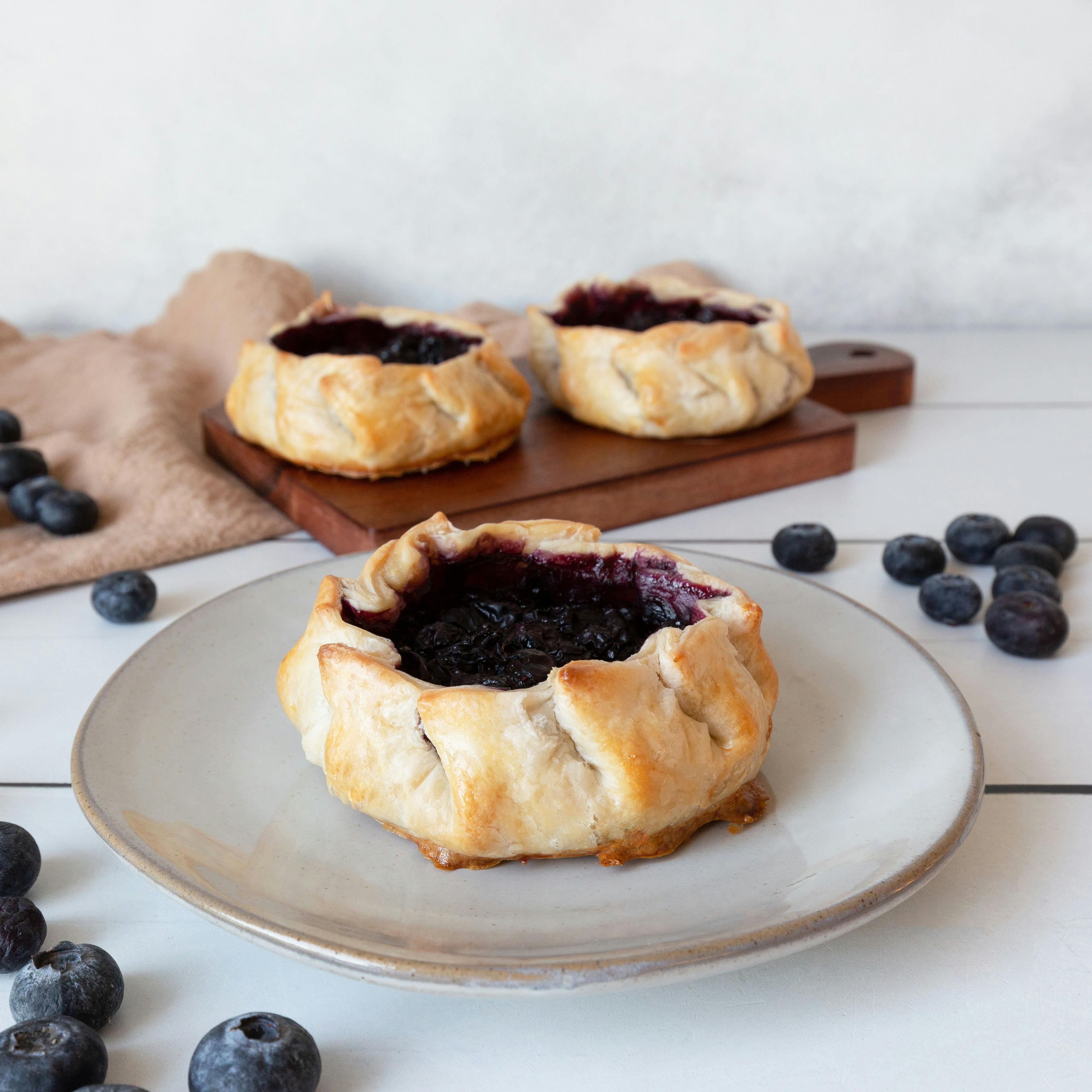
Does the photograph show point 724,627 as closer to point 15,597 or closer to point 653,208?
point 15,597

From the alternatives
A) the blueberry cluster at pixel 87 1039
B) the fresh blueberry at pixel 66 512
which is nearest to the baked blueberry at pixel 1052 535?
the blueberry cluster at pixel 87 1039

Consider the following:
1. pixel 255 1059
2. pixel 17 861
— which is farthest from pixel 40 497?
pixel 255 1059

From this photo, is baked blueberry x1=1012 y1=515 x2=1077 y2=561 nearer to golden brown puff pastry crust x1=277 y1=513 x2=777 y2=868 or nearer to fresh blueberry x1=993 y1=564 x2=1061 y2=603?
fresh blueberry x1=993 y1=564 x2=1061 y2=603

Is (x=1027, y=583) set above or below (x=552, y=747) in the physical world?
below

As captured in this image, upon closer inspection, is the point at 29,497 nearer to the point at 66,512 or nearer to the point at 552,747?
the point at 66,512

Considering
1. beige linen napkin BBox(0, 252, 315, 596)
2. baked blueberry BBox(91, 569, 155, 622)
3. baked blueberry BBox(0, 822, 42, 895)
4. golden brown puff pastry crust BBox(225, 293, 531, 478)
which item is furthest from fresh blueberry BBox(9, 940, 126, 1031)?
golden brown puff pastry crust BBox(225, 293, 531, 478)

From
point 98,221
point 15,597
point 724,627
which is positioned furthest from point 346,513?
point 98,221
